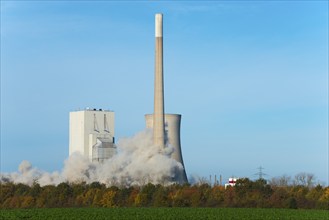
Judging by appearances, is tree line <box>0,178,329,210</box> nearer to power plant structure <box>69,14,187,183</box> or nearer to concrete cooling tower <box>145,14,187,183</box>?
concrete cooling tower <box>145,14,187,183</box>

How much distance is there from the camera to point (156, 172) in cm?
6788

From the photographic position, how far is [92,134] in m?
71.6

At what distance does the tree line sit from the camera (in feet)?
168

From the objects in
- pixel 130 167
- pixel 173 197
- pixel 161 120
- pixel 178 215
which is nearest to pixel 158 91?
pixel 161 120

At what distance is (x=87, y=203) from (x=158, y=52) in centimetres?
1542

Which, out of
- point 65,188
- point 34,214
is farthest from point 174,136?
point 34,214

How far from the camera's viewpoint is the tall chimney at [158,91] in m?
64.5

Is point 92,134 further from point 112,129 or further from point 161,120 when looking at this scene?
point 161,120

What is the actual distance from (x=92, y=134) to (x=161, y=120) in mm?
9024

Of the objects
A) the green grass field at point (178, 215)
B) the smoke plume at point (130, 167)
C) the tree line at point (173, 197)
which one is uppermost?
the smoke plume at point (130, 167)

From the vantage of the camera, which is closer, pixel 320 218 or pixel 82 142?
pixel 320 218

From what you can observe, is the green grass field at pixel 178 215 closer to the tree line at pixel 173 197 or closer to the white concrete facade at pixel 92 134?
the tree line at pixel 173 197

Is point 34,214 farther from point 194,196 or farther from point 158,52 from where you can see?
point 158,52

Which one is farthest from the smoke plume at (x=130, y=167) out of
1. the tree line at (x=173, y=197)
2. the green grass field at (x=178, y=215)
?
the green grass field at (x=178, y=215)
